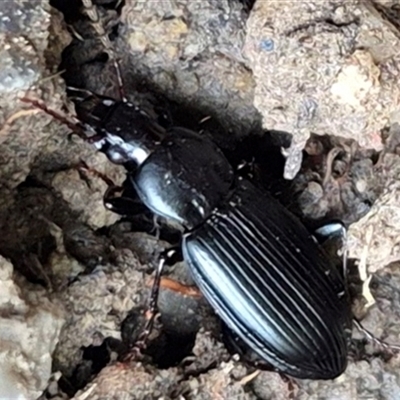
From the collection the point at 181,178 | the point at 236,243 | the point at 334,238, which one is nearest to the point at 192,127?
the point at 181,178

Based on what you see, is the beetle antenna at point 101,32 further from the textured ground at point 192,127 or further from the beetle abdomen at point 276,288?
the beetle abdomen at point 276,288

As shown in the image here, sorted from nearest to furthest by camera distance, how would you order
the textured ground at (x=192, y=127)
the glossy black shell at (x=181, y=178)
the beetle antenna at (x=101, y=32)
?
1. the textured ground at (x=192, y=127)
2. the beetle antenna at (x=101, y=32)
3. the glossy black shell at (x=181, y=178)

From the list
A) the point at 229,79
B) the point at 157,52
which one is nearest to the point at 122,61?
the point at 157,52

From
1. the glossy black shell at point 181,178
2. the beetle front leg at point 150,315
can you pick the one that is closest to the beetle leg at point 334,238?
the glossy black shell at point 181,178

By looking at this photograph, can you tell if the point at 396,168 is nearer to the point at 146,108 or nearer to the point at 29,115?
the point at 146,108

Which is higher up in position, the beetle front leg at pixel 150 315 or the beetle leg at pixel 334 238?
the beetle leg at pixel 334 238

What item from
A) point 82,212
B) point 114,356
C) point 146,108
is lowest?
point 114,356

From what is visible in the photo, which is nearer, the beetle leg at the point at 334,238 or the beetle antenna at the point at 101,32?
the beetle antenna at the point at 101,32
